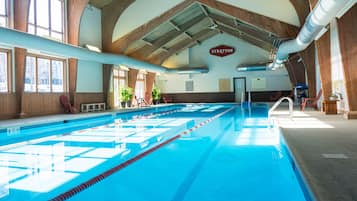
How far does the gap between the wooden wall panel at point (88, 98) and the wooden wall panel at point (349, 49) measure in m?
10.5

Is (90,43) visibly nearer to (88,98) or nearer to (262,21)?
(88,98)

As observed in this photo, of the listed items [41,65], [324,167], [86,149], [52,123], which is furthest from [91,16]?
[324,167]

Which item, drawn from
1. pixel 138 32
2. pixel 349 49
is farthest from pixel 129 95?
pixel 349 49

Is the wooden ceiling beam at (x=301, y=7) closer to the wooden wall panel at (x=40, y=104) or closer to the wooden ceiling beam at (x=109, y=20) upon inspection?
the wooden ceiling beam at (x=109, y=20)

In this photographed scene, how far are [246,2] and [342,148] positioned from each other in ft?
31.2

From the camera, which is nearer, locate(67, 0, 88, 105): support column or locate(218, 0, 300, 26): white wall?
locate(218, 0, 300, 26): white wall

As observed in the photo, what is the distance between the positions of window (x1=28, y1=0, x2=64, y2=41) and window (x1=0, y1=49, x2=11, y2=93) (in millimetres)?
1463

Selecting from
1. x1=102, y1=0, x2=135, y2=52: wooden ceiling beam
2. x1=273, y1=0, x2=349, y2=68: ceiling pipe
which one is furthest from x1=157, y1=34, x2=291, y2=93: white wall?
x1=273, y1=0, x2=349, y2=68: ceiling pipe

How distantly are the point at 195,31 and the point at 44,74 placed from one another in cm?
1258

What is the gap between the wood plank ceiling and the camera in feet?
42.2

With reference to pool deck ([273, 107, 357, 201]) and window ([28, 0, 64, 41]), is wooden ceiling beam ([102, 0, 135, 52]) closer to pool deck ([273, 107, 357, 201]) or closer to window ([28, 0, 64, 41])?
window ([28, 0, 64, 41])

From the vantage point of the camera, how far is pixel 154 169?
4.11 m

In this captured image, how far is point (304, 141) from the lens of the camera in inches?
183

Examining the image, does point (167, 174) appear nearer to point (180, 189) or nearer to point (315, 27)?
point (180, 189)
